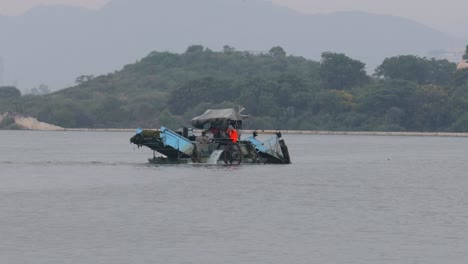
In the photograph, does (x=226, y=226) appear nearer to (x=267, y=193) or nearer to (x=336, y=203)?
(x=336, y=203)

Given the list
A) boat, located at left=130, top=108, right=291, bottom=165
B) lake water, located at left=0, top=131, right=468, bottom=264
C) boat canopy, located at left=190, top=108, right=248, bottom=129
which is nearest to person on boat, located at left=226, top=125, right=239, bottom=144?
boat, located at left=130, top=108, right=291, bottom=165

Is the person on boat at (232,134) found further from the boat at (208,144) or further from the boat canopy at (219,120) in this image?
the boat canopy at (219,120)

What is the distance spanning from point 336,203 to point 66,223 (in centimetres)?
1661

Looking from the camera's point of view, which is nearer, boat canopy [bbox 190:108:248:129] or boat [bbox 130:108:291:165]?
boat [bbox 130:108:291:165]

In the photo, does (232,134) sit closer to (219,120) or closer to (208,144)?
(219,120)

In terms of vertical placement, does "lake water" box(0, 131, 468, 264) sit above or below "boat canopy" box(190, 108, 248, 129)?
below

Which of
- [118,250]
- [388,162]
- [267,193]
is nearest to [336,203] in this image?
[267,193]

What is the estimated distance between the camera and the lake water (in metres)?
38.9

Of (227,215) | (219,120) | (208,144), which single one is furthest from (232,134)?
(227,215)

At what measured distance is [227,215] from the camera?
5066cm

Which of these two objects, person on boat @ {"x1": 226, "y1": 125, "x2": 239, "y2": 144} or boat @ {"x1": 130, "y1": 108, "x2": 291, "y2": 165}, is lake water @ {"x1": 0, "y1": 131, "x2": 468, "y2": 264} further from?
person on boat @ {"x1": 226, "y1": 125, "x2": 239, "y2": 144}

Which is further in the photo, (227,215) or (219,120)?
(219,120)

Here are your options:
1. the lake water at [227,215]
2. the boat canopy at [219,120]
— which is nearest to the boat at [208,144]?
the boat canopy at [219,120]

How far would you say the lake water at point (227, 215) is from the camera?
38.9m
